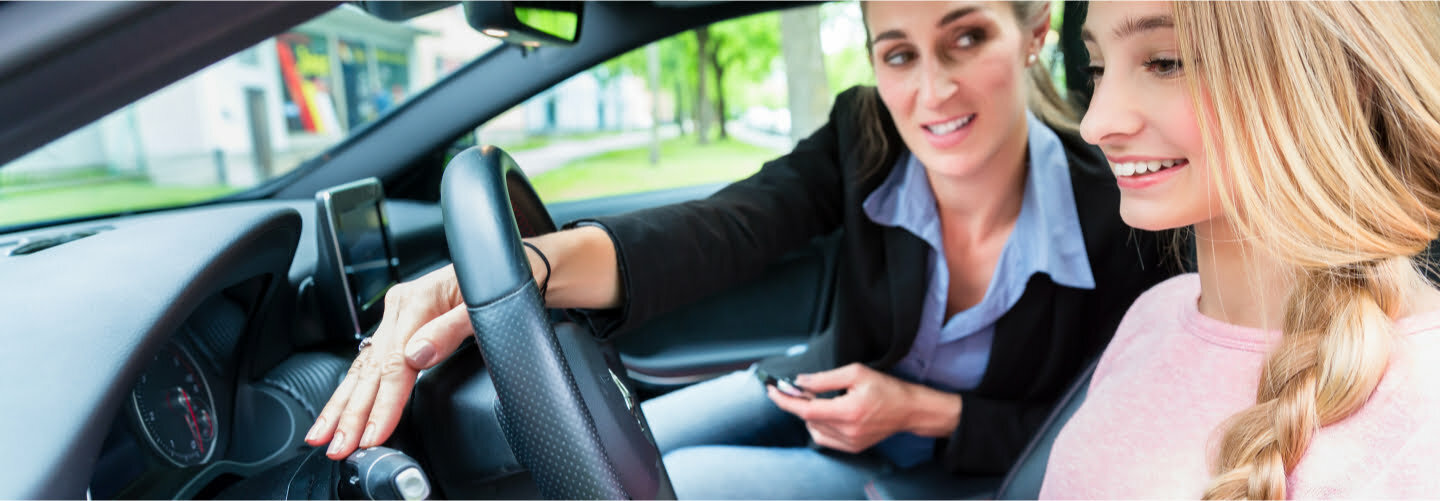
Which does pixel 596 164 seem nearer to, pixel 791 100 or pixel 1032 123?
pixel 791 100

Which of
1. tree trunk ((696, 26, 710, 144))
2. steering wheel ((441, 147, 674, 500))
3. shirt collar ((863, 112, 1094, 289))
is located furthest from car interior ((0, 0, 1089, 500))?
shirt collar ((863, 112, 1094, 289))

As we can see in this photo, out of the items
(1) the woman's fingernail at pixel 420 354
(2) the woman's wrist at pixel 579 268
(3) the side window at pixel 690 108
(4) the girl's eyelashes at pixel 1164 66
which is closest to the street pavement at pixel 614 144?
(3) the side window at pixel 690 108

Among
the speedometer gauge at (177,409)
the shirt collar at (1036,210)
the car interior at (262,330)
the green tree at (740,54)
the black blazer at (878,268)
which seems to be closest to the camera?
the car interior at (262,330)

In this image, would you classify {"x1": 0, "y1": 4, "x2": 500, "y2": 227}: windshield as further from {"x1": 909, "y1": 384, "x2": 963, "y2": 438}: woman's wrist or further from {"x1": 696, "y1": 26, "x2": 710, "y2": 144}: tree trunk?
{"x1": 909, "y1": 384, "x2": 963, "y2": 438}: woman's wrist

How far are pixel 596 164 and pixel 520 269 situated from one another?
24.6 inches

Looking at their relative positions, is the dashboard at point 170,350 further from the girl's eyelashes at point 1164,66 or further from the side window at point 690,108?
the girl's eyelashes at point 1164,66

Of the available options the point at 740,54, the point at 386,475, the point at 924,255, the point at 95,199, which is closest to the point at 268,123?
the point at 95,199

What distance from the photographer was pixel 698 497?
122 cm

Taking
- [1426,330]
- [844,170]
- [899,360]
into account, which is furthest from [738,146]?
[1426,330]

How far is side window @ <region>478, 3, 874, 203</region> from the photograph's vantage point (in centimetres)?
124

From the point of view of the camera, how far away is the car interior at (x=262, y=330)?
62 centimetres

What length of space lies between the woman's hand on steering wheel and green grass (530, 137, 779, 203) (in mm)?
456

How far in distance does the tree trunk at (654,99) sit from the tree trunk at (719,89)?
98mm

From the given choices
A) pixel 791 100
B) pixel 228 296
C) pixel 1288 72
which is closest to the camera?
pixel 1288 72
